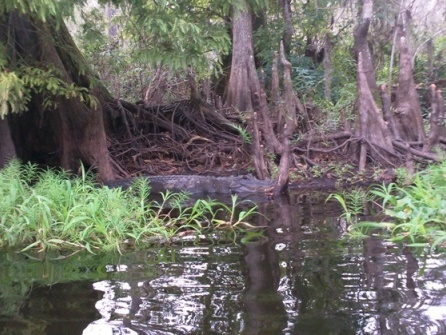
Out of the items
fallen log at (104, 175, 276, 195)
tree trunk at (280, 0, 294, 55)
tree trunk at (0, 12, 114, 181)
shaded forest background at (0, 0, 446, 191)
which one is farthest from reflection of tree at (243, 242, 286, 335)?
tree trunk at (280, 0, 294, 55)

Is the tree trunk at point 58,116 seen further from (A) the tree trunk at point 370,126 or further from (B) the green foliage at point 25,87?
(A) the tree trunk at point 370,126

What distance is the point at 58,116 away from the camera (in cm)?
920

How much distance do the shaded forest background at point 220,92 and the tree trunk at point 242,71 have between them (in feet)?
0.09

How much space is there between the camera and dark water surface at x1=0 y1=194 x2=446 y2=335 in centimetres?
319

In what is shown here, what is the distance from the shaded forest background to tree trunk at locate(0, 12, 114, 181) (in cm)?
2

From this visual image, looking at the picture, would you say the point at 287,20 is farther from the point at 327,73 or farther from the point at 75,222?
the point at 75,222

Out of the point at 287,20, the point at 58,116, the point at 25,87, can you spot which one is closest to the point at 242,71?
the point at 287,20

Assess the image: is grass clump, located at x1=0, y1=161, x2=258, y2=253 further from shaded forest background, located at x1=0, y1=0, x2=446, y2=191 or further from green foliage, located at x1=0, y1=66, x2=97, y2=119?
shaded forest background, located at x1=0, y1=0, x2=446, y2=191

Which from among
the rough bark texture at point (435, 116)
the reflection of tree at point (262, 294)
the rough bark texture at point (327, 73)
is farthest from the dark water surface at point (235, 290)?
the rough bark texture at point (327, 73)

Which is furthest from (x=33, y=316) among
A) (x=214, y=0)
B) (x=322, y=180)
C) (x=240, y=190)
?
(x=322, y=180)

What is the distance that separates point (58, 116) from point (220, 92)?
701cm

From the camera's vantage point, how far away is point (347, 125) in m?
10.8

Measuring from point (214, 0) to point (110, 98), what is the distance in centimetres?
528

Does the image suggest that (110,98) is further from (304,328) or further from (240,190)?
(304,328)
